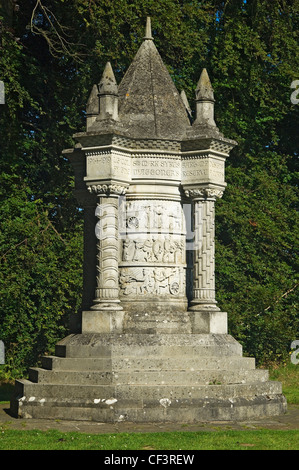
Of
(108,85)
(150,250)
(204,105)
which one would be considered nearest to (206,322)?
(150,250)

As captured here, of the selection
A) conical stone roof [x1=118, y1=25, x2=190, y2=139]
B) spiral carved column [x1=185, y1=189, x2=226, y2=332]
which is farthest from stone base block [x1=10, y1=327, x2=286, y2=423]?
conical stone roof [x1=118, y1=25, x2=190, y2=139]

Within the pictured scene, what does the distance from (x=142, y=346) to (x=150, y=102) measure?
4126mm

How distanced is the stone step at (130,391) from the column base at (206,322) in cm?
119

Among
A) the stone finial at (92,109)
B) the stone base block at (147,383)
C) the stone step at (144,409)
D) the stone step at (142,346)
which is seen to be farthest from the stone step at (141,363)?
the stone finial at (92,109)

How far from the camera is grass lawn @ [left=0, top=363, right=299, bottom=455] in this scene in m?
10.1

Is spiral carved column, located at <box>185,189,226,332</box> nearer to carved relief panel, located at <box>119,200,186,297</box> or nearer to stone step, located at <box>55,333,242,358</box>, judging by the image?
carved relief panel, located at <box>119,200,186,297</box>

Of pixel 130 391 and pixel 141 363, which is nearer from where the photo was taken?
pixel 130 391

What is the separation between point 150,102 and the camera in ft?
48.7

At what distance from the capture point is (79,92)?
23109 mm

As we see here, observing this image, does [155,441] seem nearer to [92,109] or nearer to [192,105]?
[92,109]
